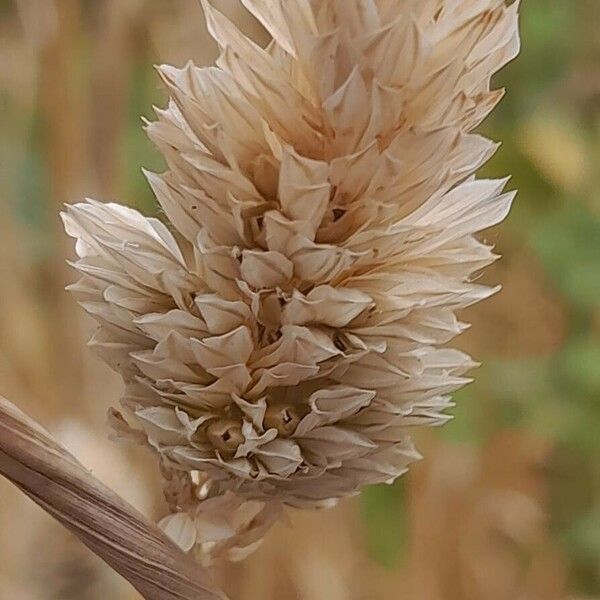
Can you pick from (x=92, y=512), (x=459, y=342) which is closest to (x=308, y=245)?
(x=92, y=512)

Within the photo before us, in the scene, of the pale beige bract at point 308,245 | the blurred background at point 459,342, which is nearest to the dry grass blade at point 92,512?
the pale beige bract at point 308,245

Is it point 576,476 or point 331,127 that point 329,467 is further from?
point 576,476

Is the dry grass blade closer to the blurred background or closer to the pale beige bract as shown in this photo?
the pale beige bract

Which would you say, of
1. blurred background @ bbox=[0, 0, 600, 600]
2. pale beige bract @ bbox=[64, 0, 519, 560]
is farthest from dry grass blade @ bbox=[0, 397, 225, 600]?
blurred background @ bbox=[0, 0, 600, 600]

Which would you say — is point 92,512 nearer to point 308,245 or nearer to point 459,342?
point 308,245

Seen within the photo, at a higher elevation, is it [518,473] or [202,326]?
[202,326]

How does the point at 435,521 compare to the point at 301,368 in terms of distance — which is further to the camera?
the point at 435,521

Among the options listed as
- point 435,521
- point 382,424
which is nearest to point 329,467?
point 382,424
